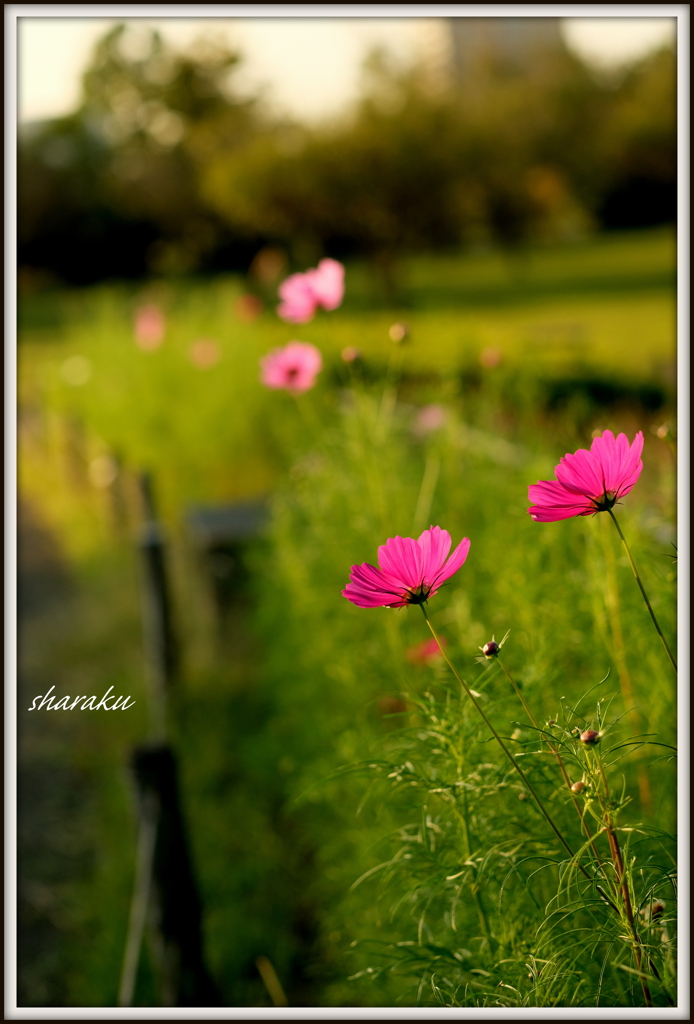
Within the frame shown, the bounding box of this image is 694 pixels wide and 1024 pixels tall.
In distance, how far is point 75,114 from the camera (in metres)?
18.0

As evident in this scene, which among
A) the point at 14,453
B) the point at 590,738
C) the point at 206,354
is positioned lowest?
the point at 590,738

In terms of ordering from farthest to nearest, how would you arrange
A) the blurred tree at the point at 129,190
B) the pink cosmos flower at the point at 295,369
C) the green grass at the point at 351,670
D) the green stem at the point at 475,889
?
the blurred tree at the point at 129,190 < the pink cosmos flower at the point at 295,369 < the green grass at the point at 351,670 < the green stem at the point at 475,889

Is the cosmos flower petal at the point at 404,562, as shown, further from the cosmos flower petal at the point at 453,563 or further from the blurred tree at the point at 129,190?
the blurred tree at the point at 129,190

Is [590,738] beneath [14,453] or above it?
beneath

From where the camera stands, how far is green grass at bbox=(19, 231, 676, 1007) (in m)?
1.08

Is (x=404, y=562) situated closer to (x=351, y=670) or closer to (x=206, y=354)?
(x=351, y=670)

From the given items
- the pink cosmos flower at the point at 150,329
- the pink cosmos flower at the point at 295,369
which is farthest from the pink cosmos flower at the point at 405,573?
the pink cosmos flower at the point at 150,329

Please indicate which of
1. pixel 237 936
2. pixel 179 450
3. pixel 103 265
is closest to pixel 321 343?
pixel 179 450

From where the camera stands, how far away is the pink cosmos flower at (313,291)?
66.4 inches

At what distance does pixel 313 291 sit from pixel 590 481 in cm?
107

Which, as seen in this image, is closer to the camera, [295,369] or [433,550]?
[433,550]

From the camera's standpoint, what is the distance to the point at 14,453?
1277mm

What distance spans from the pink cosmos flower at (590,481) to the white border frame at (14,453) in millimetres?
212

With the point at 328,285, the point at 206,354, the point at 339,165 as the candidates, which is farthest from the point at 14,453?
the point at 339,165
